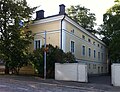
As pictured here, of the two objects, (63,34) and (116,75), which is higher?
(63,34)

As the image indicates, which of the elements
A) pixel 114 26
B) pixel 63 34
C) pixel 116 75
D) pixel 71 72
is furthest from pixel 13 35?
pixel 114 26

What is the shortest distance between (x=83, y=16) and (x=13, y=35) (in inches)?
1191

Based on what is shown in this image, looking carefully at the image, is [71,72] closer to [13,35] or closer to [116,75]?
[116,75]

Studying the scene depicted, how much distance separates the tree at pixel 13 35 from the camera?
3025 centimetres

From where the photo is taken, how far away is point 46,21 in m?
32.5

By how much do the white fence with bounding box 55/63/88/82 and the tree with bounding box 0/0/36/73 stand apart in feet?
19.6

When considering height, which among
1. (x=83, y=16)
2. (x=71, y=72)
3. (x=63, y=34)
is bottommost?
(x=71, y=72)

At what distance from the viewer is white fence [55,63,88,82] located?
24.9 metres

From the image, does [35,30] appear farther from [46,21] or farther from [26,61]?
[26,61]

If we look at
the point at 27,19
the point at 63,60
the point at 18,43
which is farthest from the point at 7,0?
the point at 63,60

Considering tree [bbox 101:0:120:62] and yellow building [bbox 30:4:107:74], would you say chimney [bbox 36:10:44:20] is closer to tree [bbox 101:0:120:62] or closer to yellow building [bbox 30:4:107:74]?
yellow building [bbox 30:4:107:74]

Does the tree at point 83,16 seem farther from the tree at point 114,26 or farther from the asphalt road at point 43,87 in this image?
the asphalt road at point 43,87

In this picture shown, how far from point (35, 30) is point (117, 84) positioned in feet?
51.4

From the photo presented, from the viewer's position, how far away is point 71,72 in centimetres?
2564
